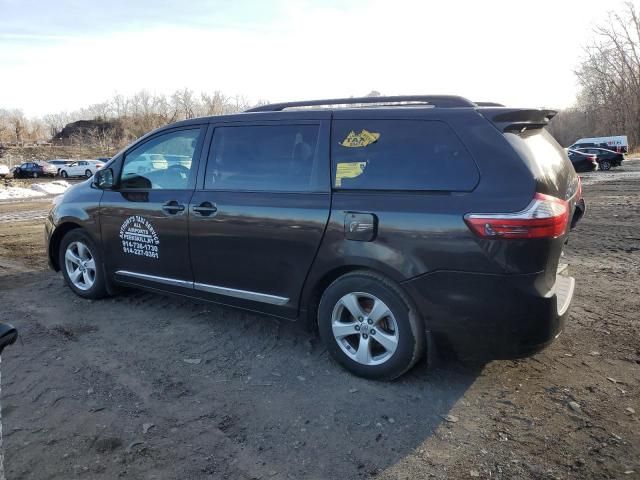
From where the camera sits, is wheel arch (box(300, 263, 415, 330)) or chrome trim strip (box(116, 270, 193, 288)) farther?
chrome trim strip (box(116, 270, 193, 288))

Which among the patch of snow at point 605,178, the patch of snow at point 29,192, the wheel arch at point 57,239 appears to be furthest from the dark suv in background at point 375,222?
the patch of snow at point 605,178

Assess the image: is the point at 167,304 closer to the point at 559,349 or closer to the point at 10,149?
the point at 559,349

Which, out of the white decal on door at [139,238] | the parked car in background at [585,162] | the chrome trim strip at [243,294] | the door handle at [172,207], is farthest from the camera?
the parked car in background at [585,162]

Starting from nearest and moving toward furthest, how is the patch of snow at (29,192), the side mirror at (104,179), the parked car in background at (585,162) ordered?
the side mirror at (104,179) < the patch of snow at (29,192) < the parked car in background at (585,162)

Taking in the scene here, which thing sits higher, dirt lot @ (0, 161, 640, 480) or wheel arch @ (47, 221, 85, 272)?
wheel arch @ (47, 221, 85, 272)

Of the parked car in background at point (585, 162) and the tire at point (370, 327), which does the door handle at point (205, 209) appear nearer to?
the tire at point (370, 327)

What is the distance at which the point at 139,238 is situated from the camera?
4652 millimetres

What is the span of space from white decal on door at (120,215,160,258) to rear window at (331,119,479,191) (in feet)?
6.12

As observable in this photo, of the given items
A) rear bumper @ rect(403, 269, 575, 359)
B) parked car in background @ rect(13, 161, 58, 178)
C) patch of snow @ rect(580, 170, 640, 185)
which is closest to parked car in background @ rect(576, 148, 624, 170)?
patch of snow @ rect(580, 170, 640, 185)

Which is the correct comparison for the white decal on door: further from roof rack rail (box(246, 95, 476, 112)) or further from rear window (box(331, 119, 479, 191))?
rear window (box(331, 119, 479, 191))

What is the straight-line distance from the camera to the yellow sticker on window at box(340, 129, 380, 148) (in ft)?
11.6

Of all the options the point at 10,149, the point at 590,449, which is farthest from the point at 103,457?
the point at 10,149

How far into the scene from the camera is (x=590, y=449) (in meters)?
2.75

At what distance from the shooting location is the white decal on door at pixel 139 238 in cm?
455
